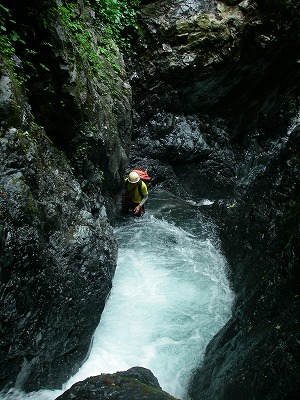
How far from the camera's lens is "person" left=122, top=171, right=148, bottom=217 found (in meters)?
8.00

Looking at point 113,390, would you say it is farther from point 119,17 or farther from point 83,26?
point 119,17

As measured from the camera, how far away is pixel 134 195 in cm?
837

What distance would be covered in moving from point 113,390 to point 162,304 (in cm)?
286

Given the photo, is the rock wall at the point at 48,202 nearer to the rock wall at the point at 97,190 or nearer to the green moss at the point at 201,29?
the rock wall at the point at 97,190

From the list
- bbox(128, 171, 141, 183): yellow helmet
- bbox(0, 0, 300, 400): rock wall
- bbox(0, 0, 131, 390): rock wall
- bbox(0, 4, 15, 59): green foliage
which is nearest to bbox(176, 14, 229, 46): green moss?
bbox(0, 0, 300, 400): rock wall

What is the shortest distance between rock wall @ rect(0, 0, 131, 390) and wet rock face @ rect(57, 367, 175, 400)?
0.70 metres

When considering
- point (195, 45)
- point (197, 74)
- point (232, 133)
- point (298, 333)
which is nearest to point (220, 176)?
point (232, 133)

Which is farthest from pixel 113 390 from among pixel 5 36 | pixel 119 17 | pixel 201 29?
pixel 201 29

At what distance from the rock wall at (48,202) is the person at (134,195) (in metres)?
1.34

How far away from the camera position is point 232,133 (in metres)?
12.5

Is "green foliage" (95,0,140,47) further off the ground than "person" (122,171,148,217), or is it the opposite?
"green foliage" (95,0,140,47)

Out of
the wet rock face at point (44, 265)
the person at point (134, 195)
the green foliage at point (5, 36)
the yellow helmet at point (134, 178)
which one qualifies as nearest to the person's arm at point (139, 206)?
Result: the person at point (134, 195)

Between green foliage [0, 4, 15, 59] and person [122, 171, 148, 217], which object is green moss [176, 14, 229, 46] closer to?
person [122, 171, 148, 217]

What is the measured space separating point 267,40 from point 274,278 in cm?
888
